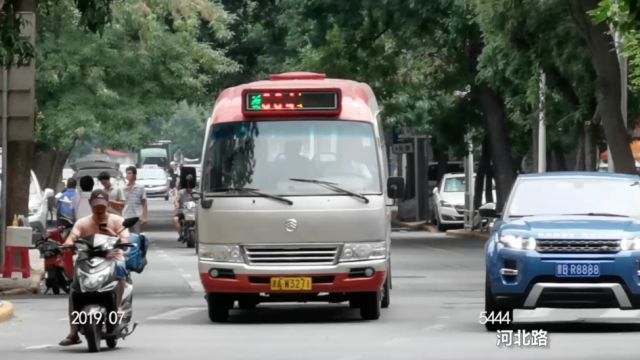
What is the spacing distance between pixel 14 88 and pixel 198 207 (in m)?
8.05

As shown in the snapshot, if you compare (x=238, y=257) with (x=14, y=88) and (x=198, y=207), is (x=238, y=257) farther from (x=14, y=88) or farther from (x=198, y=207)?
(x=14, y=88)

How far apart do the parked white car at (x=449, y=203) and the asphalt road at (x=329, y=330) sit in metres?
29.5

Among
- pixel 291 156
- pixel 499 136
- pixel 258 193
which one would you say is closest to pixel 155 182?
pixel 499 136

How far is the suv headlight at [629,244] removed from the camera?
19391 millimetres

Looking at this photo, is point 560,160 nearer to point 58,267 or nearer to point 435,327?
point 58,267

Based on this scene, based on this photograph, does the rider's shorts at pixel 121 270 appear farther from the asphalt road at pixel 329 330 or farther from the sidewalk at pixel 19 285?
the sidewalk at pixel 19 285

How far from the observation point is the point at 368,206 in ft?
71.6

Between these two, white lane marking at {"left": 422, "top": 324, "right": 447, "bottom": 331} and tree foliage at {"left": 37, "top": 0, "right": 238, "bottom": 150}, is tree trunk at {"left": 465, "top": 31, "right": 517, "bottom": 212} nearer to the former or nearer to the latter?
tree foliage at {"left": 37, "top": 0, "right": 238, "bottom": 150}

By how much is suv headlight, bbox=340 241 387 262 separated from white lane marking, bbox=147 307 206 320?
2.39m

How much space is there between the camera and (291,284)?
70.5 feet

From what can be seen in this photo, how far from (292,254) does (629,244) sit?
403 centimetres

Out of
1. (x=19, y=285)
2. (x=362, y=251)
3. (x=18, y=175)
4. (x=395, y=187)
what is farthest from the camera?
(x=18, y=175)

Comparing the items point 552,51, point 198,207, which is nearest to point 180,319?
point 198,207

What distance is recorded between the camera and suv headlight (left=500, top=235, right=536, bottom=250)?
19.5 meters
